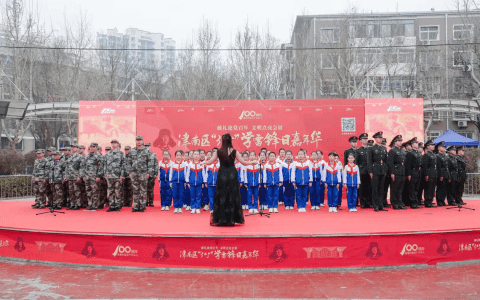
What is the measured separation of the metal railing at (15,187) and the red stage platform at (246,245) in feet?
28.0

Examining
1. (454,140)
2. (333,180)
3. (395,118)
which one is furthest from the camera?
(454,140)

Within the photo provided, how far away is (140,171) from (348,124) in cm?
564

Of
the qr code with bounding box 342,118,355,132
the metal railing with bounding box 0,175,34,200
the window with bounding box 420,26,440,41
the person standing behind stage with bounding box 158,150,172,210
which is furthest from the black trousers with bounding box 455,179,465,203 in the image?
the window with bounding box 420,26,440,41

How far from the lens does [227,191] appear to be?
19.9 feet

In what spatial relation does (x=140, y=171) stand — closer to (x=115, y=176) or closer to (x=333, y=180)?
(x=115, y=176)

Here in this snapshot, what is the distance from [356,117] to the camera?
34.3ft

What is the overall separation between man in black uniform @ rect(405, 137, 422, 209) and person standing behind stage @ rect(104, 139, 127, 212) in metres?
6.32

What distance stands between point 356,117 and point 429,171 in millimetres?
2464

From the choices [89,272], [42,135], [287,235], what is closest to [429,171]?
[287,235]

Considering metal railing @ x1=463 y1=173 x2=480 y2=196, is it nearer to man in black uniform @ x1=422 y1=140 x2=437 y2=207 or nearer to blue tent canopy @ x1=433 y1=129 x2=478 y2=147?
blue tent canopy @ x1=433 y1=129 x2=478 y2=147

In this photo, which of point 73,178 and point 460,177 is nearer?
point 73,178

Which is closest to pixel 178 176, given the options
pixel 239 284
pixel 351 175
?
pixel 351 175

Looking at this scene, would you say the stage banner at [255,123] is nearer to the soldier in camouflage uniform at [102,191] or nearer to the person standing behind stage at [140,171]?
the soldier in camouflage uniform at [102,191]

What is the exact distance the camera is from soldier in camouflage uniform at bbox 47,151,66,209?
882 cm
